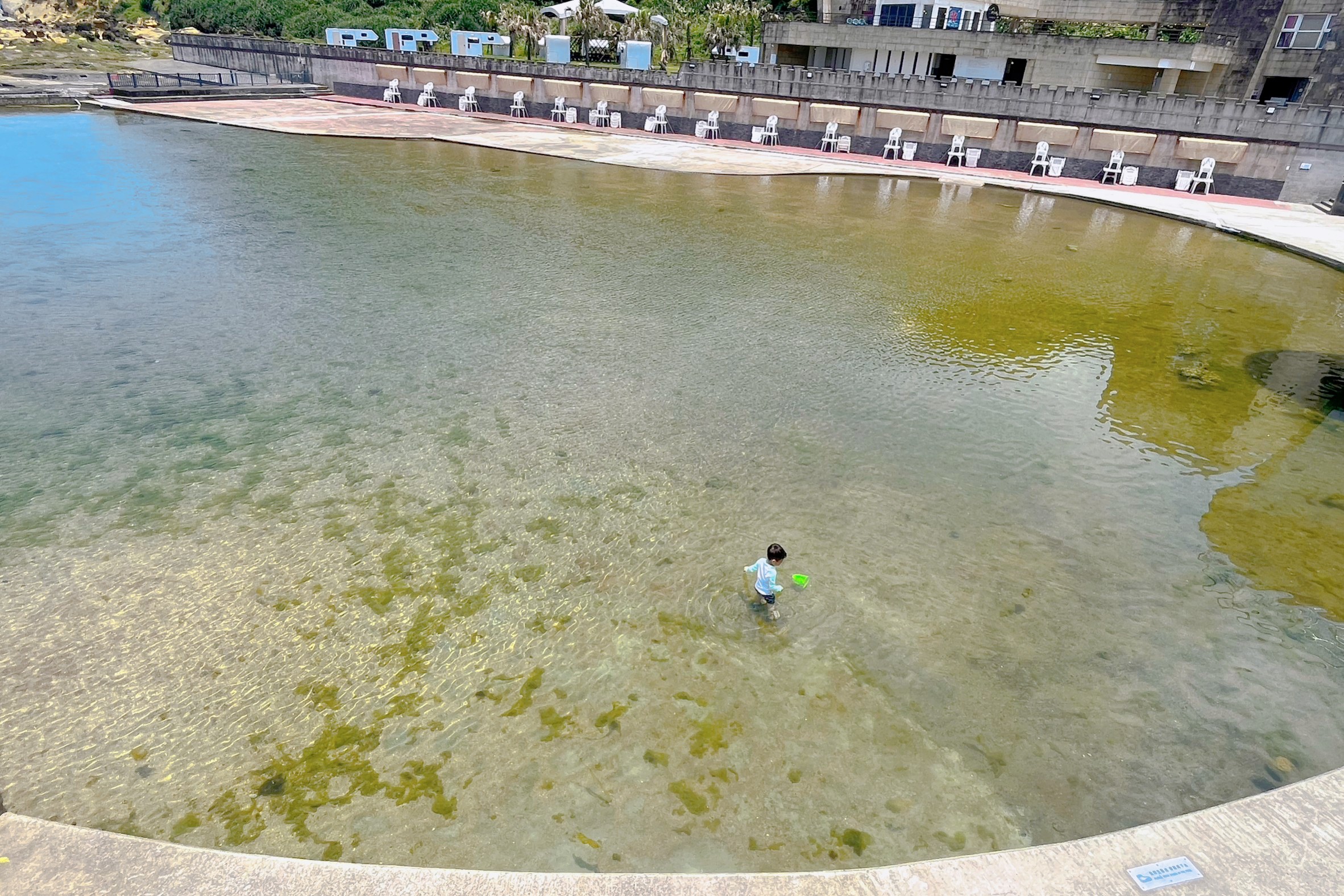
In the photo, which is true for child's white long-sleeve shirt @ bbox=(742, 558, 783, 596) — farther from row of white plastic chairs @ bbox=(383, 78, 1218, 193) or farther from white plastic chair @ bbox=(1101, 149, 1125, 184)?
white plastic chair @ bbox=(1101, 149, 1125, 184)

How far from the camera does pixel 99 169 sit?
18.2m

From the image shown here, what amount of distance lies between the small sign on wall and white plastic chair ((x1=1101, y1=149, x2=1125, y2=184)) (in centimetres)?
2490

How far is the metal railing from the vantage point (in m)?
33.6

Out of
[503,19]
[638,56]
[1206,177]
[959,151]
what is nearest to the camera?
[1206,177]

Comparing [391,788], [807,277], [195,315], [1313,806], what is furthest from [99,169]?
[1313,806]

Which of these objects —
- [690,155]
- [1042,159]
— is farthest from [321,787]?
[1042,159]

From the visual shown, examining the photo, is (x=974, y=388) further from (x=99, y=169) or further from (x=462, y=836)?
(x=99, y=169)

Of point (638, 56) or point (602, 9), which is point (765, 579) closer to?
point (638, 56)

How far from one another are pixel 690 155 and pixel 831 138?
5367 millimetres

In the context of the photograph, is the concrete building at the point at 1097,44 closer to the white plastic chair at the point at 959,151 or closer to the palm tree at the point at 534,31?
the white plastic chair at the point at 959,151

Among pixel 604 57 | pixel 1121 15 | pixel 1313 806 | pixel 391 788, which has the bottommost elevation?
pixel 391 788

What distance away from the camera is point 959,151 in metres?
25.1

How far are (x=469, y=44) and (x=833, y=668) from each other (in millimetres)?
41025

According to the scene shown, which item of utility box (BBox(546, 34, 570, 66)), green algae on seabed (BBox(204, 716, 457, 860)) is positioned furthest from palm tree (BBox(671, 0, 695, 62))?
green algae on seabed (BBox(204, 716, 457, 860))
